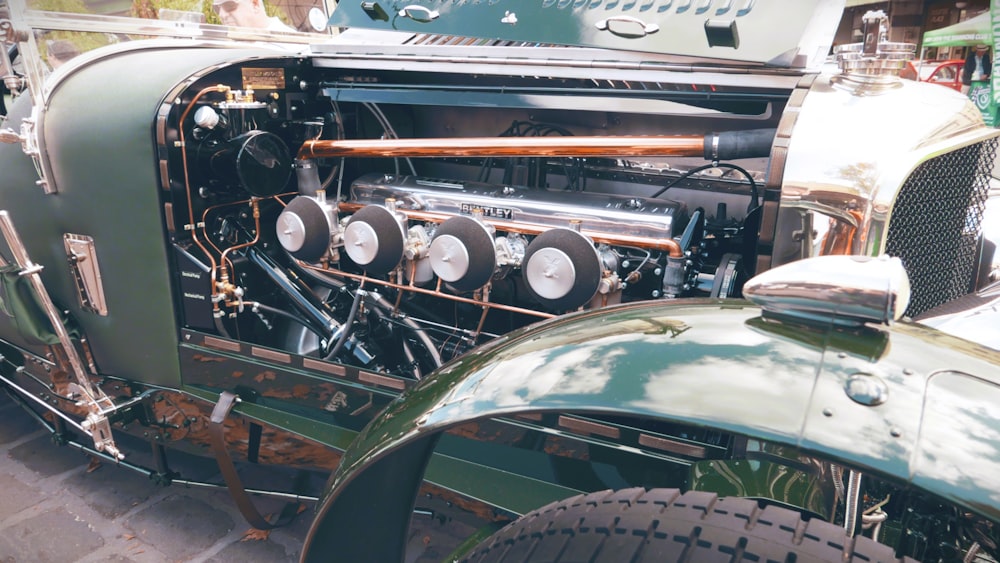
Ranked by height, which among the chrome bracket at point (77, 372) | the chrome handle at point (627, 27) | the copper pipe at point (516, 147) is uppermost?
the chrome handle at point (627, 27)

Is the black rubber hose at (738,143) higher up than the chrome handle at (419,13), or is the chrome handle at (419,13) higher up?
the chrome handle at (419,13)

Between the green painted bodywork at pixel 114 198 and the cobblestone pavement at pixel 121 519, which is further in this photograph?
the cobblestone pavement at pixel 121 519

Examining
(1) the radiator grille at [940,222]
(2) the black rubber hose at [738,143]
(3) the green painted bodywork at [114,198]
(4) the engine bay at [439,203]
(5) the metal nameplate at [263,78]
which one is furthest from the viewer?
(5) the metal nameplate at [263,78]

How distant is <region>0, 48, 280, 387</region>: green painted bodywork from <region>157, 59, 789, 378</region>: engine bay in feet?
0.26

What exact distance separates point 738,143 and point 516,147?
24.3 inches

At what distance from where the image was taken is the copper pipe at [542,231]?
6.20 ft

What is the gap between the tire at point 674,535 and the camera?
3.20 feet

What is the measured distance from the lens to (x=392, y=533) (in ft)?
4.76

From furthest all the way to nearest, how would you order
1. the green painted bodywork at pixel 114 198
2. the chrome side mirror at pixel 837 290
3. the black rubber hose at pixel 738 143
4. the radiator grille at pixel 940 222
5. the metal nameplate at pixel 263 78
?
the metal nameplate at pixel 263 78, the green painted bodywork at pixel 114 198, the black rubber hose at pixel 738 143, the radiator grille at pixel 940 222, the chrome side mirror at pixel 837 290

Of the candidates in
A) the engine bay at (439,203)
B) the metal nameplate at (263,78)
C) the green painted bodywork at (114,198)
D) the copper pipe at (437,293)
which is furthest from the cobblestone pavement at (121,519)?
the metal nameplate at (263,78)

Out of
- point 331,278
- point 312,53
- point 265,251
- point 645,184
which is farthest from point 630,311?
point 312,53

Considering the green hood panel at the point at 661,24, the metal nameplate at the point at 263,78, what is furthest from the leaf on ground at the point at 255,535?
the green hood panel at the point at 661,24

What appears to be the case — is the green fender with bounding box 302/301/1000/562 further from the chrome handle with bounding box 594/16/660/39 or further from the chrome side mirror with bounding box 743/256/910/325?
the chrome handle with bounding box 594/16/660/39

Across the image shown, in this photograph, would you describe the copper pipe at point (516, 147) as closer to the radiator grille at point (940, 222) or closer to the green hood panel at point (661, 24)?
the green hood panel at point (661, 24)
